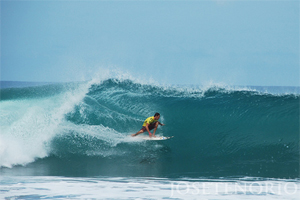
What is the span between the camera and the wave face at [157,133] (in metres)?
7.87

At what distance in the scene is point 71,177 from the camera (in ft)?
22.1

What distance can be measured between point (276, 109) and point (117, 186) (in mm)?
8000

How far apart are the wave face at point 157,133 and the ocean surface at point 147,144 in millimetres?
30

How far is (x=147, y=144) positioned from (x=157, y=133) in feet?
3.16

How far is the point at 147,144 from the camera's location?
9242 mm

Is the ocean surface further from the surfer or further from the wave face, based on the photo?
the surfer

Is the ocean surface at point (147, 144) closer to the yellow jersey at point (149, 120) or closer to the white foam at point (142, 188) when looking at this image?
the white foam at point (142, 188)

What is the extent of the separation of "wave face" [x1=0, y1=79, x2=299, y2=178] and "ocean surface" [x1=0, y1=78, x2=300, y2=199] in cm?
3

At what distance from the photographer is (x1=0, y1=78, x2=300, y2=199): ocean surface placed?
19.6 feet

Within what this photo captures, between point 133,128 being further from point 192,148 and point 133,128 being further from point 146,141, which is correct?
point 192,148

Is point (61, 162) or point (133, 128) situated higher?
point (133, 128)

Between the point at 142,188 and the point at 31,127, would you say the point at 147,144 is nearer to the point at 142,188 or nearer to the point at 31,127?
the point at 142,188

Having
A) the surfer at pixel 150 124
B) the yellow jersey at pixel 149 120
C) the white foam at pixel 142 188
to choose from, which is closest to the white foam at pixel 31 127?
the white foam at pixel 142 188

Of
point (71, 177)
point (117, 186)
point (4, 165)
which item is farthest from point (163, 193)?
point (4, 165)
